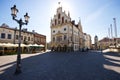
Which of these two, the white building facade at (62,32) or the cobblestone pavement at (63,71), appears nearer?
the cobblestone pavement at (63,71)

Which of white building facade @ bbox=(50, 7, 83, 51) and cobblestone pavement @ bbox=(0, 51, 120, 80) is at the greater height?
white building facade @ bbox=(50, 7, 83, 51)

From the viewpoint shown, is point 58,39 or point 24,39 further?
point 58,39

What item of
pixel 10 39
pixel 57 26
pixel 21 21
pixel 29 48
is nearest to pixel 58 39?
pixel 57 26

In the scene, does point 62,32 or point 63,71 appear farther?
point 62,32

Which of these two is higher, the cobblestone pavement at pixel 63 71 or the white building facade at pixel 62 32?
the white building facade at pixel 62 32

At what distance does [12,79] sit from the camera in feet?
Result: 20.7

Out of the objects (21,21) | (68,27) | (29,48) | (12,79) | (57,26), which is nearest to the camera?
(12,79)

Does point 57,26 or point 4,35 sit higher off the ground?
point 57,26

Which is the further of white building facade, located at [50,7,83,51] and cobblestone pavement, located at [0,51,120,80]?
white building facade, located at [50,7,83,51]

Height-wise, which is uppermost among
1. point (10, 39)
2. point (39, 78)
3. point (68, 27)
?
point (68, 27)

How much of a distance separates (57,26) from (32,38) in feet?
33.1

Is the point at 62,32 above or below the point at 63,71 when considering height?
above

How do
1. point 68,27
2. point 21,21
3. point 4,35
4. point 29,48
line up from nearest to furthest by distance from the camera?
point 21,21
point 4,35
point 29,48
point 68,27

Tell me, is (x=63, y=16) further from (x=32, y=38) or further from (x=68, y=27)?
(x=32, y=38)
